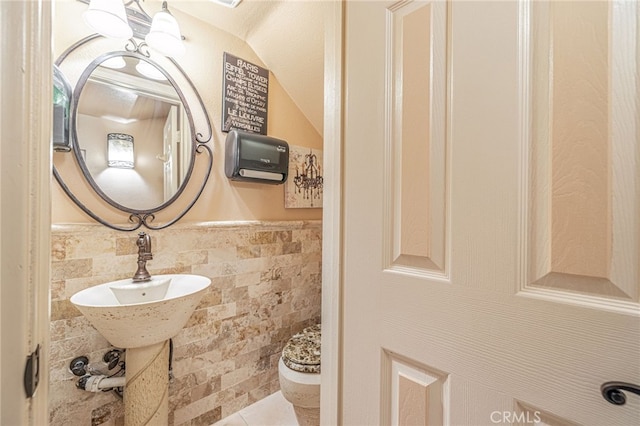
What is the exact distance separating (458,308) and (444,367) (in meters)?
0.14

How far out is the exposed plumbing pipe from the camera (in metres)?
1.21

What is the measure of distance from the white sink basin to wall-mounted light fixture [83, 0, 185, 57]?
3.71 ft

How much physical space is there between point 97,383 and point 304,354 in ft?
3.04

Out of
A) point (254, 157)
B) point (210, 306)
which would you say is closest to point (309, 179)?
point (254, 157)

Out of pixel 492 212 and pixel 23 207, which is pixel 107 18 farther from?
pixel 492 212

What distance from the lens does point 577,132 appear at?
0.46 m

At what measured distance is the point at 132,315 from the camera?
3.40 ft

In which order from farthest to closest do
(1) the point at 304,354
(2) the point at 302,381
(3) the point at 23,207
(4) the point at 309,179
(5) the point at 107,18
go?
(4) the point at 309,179 → (1) the point at 304,354 → (2) the point at 302,381 → (5) the point at 107,18 → (3) the point at 23,207

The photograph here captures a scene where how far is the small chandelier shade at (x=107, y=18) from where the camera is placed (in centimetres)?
115

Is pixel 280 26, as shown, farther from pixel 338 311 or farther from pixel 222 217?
pixel 338 311

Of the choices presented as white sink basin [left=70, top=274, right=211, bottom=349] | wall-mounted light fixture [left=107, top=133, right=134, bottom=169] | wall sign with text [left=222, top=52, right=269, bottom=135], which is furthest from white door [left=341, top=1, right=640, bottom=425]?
wall-mounted light fixture [left=107, top=133, right=134, bottom=169]

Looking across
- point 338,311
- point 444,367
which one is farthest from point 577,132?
point 338,311

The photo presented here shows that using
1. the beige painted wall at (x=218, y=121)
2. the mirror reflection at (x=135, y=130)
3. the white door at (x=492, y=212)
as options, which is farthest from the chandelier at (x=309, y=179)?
the white door at (x=492, y=212)

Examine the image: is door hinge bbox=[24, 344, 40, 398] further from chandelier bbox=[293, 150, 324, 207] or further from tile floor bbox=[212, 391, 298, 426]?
chandelier bbox=[293, 150, 324, 207]
